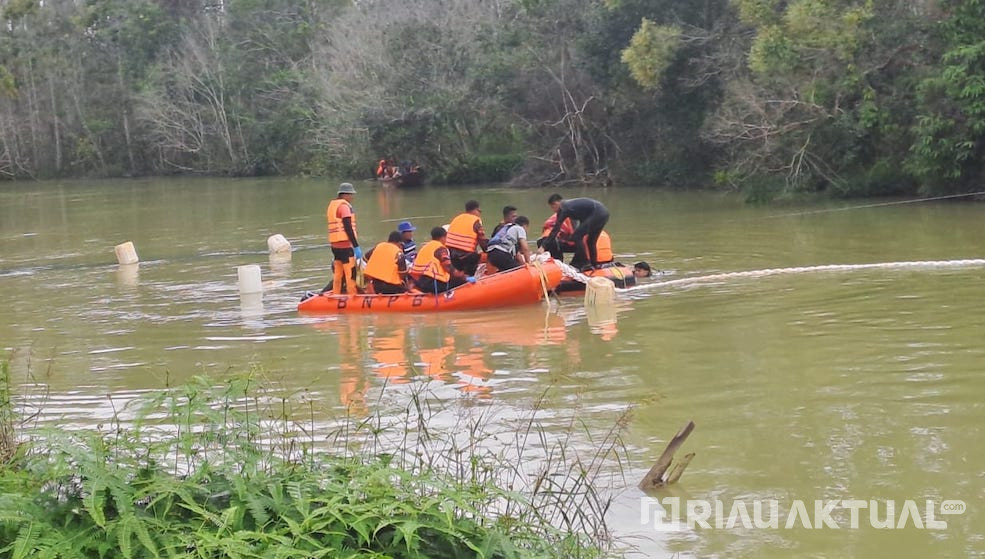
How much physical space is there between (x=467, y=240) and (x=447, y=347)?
2.65 meters

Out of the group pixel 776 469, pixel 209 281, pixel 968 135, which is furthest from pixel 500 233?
pixel 968 135

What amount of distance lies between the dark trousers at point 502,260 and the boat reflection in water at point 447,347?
0.82m

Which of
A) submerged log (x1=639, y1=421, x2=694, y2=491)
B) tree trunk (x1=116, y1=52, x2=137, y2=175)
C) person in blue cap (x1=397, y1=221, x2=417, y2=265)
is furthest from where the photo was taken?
tree trunk (x1=116, y1=52, x2=137, y2=175)

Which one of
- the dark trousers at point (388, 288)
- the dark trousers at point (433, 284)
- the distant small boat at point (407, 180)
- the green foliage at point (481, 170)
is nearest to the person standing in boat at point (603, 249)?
the dark trousers at point (433, 284)

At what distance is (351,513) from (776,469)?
3213 millimetres

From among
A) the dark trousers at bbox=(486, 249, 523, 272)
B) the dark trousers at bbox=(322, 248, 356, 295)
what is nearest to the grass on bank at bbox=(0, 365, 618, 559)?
the dark trousers at bbox=(486, 249, 523, 272)

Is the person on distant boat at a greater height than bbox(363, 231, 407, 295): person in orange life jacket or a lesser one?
lesser

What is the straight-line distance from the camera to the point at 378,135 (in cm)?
3825

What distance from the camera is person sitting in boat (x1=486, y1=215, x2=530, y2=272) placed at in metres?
14.3

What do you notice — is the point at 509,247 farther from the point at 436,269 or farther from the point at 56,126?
the point at 56,126

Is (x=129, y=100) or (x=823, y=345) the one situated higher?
(x=129, y=100)

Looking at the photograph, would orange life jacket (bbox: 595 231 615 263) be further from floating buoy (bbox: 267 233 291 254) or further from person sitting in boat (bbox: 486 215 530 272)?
floating buoy (bbox: 267 233 291 254)

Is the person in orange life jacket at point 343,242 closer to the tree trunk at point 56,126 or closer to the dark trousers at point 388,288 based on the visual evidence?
the dark trousers at point 388,288

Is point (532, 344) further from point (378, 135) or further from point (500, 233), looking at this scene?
point (378, 135)
